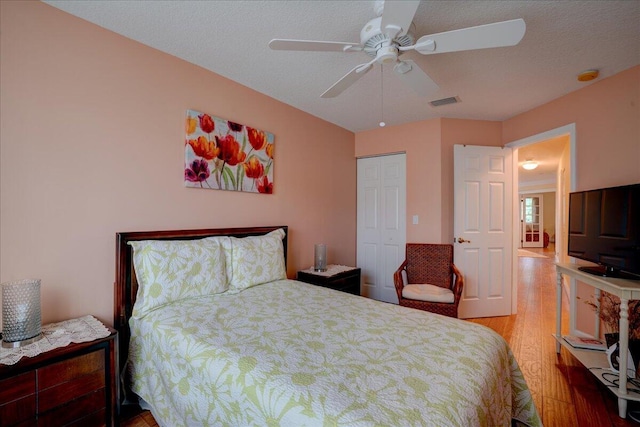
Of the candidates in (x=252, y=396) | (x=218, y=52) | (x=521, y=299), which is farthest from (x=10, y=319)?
(x=521, y=299)

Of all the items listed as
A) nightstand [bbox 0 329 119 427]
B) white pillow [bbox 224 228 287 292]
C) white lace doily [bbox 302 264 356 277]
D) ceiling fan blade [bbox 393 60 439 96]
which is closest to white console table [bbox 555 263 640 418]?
ceiling fan blade [bbox 393 60 439 96]

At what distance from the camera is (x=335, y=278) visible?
3045mm

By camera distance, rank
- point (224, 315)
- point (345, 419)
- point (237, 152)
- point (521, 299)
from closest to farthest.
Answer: point (345, 419)
point (224, 315)
point (237, 152)
point (521, 299)

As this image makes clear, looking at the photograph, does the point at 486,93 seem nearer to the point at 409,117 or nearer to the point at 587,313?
the point at 409,117

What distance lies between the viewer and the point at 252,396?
1.08 m

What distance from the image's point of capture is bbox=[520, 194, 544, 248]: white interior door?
400 inches

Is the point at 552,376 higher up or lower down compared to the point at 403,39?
lower down

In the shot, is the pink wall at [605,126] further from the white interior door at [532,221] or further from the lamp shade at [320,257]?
the white interior door at [532,221]

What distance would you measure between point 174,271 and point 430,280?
2692mm

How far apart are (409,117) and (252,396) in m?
3.41

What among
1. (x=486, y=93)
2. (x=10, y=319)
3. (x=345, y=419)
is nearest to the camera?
(x=345, y=419)

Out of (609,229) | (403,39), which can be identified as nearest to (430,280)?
(609,229)

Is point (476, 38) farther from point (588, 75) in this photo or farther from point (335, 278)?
point (335, 278)

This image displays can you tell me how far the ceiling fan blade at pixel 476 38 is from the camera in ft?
4.20
